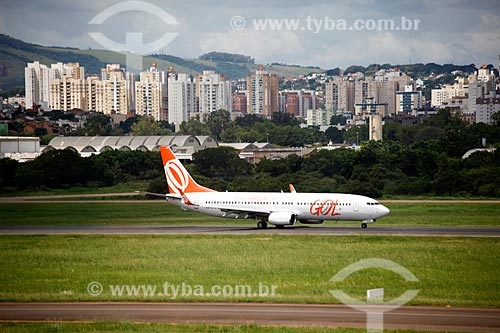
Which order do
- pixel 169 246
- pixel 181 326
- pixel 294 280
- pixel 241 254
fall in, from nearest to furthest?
pixel 181 326, pixel 294 280, pixel 241 254, pixel 169 246

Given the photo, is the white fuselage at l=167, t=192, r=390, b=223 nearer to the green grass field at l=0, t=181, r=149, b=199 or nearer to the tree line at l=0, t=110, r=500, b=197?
the tree line at l=0, t=110, r=500, b=197

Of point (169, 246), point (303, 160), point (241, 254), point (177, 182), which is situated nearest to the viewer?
point (241, 254)

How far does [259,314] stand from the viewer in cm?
3394

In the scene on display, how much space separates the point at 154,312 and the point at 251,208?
3907 cm

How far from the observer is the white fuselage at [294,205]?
70500mm

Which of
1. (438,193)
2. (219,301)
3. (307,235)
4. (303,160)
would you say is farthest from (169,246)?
(303,160)

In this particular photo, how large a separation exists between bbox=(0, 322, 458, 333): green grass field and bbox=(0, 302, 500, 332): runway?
2.82 ft

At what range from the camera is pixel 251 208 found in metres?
73.4

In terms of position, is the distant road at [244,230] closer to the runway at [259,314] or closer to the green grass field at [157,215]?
the green grass field at [157,215]

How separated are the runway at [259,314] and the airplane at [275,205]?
114 ft

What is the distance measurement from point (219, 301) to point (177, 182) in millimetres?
41537

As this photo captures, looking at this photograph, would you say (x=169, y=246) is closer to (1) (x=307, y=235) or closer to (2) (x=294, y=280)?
(1) (x=307, y=235)

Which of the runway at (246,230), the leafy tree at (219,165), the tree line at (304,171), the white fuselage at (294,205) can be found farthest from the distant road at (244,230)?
the leafy tree at (219,165)

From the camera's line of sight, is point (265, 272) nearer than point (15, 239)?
Yes
